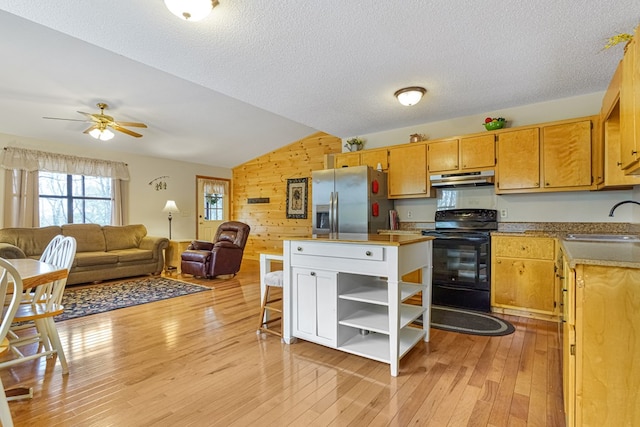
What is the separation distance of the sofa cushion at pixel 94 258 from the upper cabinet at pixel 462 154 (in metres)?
5.12

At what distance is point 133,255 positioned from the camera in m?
5.21

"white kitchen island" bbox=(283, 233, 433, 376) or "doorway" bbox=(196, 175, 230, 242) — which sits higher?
"doorway" bbox=(196, 175, 230, 242)

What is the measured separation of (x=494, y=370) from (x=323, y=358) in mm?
1208

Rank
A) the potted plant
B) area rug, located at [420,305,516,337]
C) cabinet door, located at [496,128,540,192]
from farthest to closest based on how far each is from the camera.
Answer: the potted plant → cabinet door, located at [496,128,540,192] → area rug, located at [420,305,516,337]

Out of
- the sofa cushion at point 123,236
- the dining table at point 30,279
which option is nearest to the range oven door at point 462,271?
the dining table at point 30,279

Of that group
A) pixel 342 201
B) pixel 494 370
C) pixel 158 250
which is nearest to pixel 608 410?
pixel 494 370

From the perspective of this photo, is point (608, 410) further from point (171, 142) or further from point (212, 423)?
point (171, 142)

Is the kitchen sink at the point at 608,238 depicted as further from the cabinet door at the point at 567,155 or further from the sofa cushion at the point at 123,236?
the sofa cushion at the point at 123,236

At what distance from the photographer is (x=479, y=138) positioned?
3.69 m

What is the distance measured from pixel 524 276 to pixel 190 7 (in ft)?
12.4

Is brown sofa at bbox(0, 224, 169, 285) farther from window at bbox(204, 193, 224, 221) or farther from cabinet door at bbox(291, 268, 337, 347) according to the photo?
cabinet door at bbox(291, 268, 337, 347)

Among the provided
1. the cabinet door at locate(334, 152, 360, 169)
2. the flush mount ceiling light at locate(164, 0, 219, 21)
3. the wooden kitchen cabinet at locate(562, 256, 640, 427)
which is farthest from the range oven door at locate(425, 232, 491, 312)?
the flush mount ceiling light at locate(164, 0, 219, 21)

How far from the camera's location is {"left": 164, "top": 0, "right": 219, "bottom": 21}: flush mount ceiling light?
1741 mm

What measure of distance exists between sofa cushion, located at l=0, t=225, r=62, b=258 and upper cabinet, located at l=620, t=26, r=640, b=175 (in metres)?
6.61
